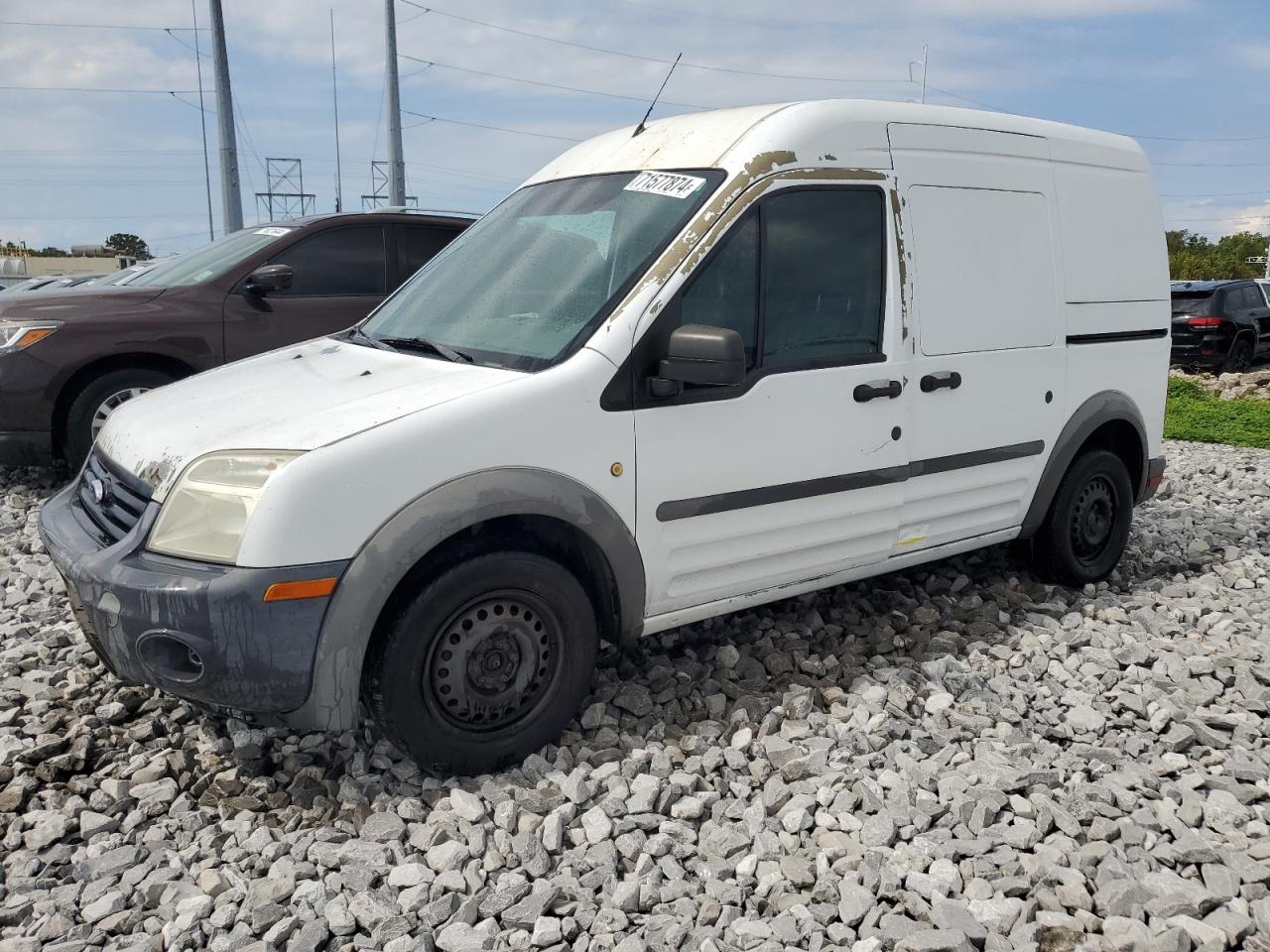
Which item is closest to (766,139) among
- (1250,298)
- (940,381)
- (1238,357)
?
(940,381)

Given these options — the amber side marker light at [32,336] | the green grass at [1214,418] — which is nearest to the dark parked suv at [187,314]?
the amber side marker light at [32,336]

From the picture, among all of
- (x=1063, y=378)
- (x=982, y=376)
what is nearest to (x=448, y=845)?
(x=982, y=376)

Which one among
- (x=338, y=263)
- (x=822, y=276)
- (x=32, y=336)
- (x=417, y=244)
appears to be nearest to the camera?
(x=822, y=276)

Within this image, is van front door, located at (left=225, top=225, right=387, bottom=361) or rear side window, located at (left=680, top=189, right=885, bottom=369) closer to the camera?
rear side window, located at (left=680, top=189, right=885, bottom=369)

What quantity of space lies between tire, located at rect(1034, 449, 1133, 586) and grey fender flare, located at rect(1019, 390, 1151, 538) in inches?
3.5

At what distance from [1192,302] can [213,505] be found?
58.1 feet

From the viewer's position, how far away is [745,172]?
12.5 feet

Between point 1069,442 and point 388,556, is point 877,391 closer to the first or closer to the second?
point 1069,442

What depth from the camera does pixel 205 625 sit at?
300 centimetres

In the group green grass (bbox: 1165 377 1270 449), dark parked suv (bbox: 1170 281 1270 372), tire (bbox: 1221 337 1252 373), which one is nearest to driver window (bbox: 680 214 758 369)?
green grass (bbox: 1165 377 1270 449)

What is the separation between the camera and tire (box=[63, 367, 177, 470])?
6770 mm

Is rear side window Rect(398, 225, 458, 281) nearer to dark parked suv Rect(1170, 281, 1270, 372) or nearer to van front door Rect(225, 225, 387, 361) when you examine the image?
van front door Rect(225, 225, 387, 361)

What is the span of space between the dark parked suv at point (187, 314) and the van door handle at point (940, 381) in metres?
4.30

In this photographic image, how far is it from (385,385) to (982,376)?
99.5 inches
